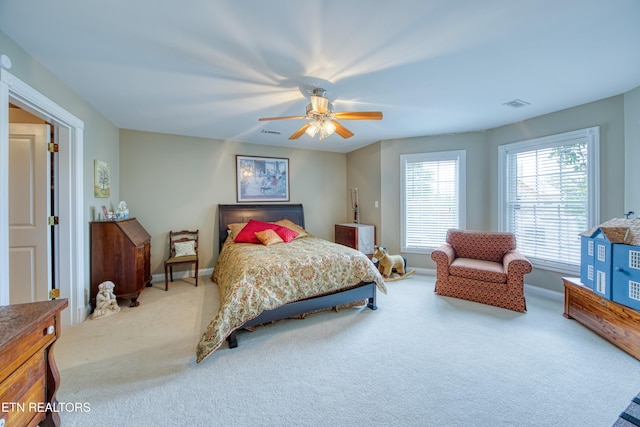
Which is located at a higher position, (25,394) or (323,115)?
(323,115)

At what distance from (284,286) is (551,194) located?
12.7 ft

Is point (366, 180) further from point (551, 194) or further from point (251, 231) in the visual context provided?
point (551, 194)

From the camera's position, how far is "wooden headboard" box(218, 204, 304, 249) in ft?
15.0

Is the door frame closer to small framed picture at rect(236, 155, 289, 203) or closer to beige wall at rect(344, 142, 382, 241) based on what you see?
small framed picture at rect(236, 155, 289, 203)

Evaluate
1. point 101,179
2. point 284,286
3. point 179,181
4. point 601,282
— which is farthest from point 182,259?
point 601,282

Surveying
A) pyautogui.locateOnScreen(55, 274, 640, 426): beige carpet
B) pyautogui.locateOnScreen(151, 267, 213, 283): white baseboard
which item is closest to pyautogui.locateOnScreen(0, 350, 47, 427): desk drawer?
pyautogui.locateOnScreen(55, 274, 640, 426): beige carpet

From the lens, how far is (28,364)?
121 centimetres

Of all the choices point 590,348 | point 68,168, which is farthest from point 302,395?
point 68,168

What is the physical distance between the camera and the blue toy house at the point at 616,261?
211cm

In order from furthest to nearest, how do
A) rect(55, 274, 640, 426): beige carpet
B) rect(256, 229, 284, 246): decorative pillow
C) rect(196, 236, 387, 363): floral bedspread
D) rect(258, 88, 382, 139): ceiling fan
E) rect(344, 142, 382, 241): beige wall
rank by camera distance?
rect(344, 142, 382, 241): beige wall → rect(256, 229, 284, 246): decorative pillow → rect(258, 88, 382, 139): ceiling fan → rect(196, 236, 387, 363): floral bedspread → rect(55, 274, 640, 426): beige carpet

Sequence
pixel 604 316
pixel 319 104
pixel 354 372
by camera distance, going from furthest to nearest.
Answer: pixel 319 104 → pixel 604 316 → pixel 354 372

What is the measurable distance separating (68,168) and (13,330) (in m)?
2.26

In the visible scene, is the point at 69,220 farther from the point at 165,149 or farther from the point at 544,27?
the point at 544,27

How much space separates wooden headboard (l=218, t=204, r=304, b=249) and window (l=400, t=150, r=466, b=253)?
215 cm
